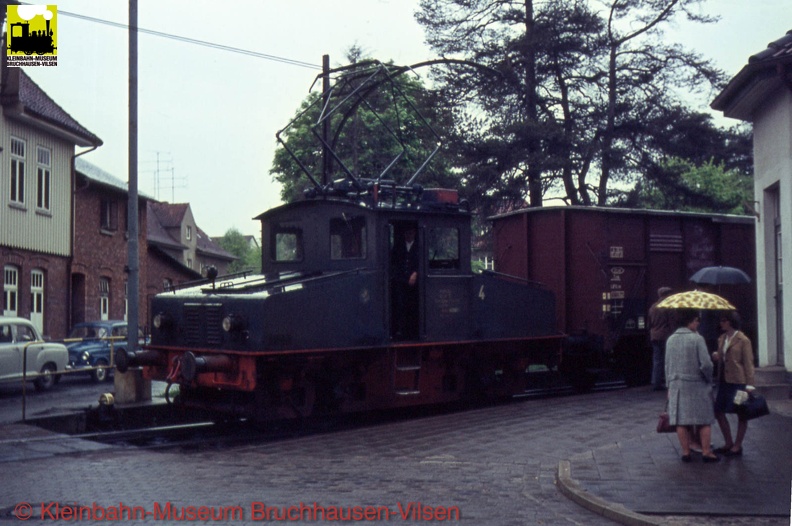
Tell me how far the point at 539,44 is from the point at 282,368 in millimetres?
19384

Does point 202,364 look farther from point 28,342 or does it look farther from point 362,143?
point 362,143

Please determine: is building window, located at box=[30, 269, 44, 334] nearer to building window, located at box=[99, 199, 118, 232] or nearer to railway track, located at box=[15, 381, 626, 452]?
building window, located at box=[99, 199, 118, 232]

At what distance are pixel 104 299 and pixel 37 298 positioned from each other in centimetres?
499

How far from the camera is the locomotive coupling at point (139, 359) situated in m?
13.6

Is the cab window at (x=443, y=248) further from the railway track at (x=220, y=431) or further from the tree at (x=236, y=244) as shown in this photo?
the tree at (x=236, y=244)

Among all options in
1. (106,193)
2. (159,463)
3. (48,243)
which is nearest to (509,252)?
(159,463)

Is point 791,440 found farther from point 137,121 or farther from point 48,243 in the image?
point 48,243

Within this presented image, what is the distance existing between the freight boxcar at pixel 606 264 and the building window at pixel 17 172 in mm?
13849

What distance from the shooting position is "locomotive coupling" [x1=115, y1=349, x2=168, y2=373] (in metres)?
13.6

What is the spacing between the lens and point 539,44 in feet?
97.1

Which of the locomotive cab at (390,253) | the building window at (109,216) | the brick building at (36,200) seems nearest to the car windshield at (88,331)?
the brick building at (36,200)

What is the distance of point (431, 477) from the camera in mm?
9641

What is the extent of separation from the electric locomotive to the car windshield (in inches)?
498

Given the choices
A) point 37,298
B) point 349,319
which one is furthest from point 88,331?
point 349,319
